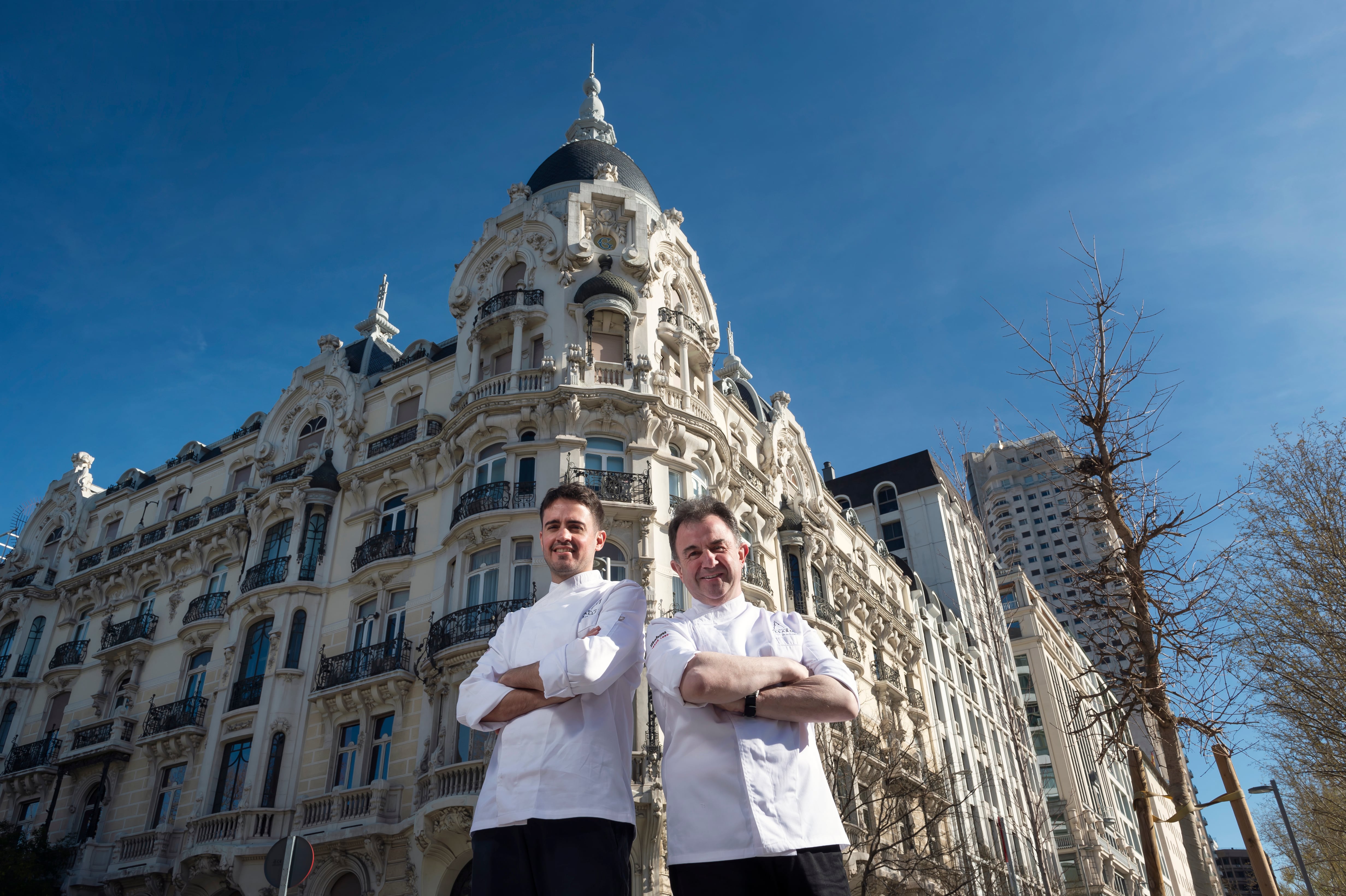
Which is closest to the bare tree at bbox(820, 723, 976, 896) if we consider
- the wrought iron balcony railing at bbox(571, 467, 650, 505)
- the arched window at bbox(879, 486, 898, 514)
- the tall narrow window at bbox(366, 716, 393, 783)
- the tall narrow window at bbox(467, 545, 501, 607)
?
the wrought iron balcony railing at bbox(571, 467, 650, 505)

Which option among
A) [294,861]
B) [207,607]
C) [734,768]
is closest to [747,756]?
[734,768]

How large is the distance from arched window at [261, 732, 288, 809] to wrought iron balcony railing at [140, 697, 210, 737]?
11.3 feet

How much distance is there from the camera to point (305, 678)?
79.5ft

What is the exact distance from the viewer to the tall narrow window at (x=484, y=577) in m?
21.9

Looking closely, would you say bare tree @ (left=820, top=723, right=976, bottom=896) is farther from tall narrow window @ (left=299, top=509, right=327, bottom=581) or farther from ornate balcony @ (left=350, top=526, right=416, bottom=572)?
tall narrow window @ (left=299, top=509, right=327, bottom=581)

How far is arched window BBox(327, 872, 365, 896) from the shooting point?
2083 centimetres

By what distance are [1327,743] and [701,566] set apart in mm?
18771

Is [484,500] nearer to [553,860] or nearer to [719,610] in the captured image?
[719,610]

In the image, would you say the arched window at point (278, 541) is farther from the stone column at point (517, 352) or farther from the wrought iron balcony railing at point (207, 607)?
the stone column at point (517, 352)

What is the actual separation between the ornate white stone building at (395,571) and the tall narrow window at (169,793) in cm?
11

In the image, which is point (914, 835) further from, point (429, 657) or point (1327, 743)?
point (429, 657)

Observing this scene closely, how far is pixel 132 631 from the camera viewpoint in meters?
29.9

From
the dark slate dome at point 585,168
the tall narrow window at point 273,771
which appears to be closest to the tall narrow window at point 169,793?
the tall narrow window at point 273,771

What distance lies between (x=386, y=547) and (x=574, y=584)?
71.7ft
